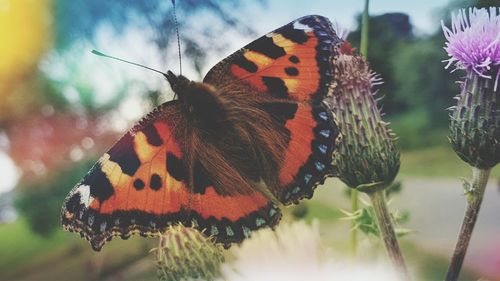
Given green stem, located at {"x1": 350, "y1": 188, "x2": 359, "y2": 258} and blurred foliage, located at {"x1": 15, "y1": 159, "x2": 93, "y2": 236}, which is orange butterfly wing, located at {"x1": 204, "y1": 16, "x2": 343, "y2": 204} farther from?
blurred foliage, located at {"x1": 15, "y1": 159, "x2": 93, "y2": 236}

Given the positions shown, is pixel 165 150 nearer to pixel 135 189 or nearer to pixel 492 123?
pixel 135 189

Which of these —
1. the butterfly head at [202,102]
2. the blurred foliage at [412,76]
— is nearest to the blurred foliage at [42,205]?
the blurred foliage at [412,76]

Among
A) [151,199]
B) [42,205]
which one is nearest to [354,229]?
[151,199]

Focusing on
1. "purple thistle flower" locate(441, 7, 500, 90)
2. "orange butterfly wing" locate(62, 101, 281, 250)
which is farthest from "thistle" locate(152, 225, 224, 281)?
"purple thistle flower" locate(441, 7, 500, 90)

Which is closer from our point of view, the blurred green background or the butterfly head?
the butterfly head

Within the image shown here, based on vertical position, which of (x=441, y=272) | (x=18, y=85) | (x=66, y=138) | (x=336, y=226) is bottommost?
(x=441, y=272)

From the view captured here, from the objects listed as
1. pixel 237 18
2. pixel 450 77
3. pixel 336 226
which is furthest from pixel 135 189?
pixel 450 77

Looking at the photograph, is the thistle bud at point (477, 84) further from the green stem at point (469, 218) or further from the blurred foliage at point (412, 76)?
the blurred foliage at point (412, 76)
